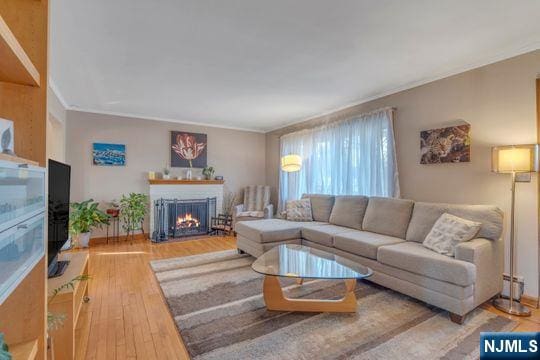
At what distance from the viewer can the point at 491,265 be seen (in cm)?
235

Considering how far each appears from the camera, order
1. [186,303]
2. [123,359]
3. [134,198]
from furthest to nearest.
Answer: [134,198] < [186,303] < [123,359]

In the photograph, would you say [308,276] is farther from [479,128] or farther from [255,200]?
[255,200]

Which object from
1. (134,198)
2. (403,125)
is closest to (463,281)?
(403,125)

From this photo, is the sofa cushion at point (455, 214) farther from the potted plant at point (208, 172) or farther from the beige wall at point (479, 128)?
the potted plant at point (208, 172)

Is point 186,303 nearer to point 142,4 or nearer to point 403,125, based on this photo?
point 142,4

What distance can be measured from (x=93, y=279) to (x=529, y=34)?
4960mm

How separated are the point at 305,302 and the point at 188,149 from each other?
4.17 meters

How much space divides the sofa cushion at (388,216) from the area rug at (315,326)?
29.3 inches

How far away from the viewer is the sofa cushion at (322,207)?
4.19 m

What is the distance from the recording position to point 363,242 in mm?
2879

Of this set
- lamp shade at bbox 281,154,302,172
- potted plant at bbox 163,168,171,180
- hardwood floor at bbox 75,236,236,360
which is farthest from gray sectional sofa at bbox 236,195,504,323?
potted plant at bbox 163,168,171,180

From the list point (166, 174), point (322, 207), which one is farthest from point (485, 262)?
point (166, 174)

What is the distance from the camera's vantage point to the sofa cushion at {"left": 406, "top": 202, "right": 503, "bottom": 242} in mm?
2432

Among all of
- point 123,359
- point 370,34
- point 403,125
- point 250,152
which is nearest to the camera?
point 123,359
